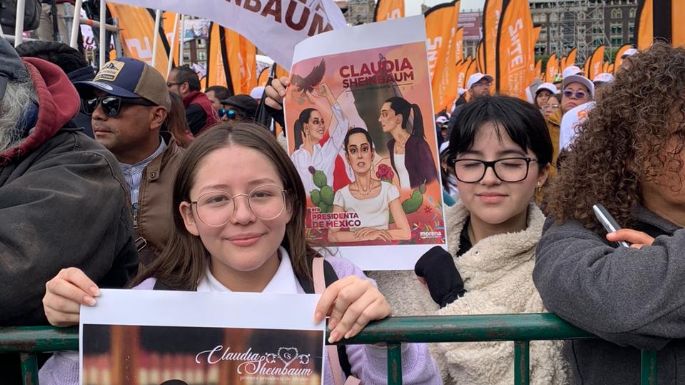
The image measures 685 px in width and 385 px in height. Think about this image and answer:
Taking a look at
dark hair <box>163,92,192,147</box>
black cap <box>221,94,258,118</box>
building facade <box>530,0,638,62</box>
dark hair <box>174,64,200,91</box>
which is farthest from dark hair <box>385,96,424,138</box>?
building facade <box>530,0,638,62</box>

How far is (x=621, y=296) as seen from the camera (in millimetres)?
1354

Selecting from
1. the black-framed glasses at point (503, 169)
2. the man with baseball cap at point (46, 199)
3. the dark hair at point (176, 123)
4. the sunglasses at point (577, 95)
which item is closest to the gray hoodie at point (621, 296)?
the black-framed glasses at point (503, 169)

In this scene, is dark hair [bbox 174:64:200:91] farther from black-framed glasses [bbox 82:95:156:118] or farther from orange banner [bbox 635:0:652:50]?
orange banner [bbox 635:0:652:50]

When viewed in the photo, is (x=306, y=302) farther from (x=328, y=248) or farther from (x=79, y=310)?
(x=328, y=248)

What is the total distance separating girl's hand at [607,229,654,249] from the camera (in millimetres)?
1472

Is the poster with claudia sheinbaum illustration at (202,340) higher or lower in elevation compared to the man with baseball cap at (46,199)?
lower

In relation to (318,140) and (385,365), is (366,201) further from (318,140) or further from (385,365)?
(385,365)

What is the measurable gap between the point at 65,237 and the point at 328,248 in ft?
2.57

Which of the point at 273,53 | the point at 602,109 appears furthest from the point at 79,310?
the point at 273,53

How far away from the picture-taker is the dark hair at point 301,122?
7.41ft

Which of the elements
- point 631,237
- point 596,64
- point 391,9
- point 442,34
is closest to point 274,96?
point 631,237

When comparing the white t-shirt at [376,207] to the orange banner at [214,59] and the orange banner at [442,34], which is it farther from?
the orange banner at [214,59]

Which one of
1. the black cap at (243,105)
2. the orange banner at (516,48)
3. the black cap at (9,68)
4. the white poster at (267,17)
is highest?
the black cap at (9,68)

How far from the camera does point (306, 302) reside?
1382mm
